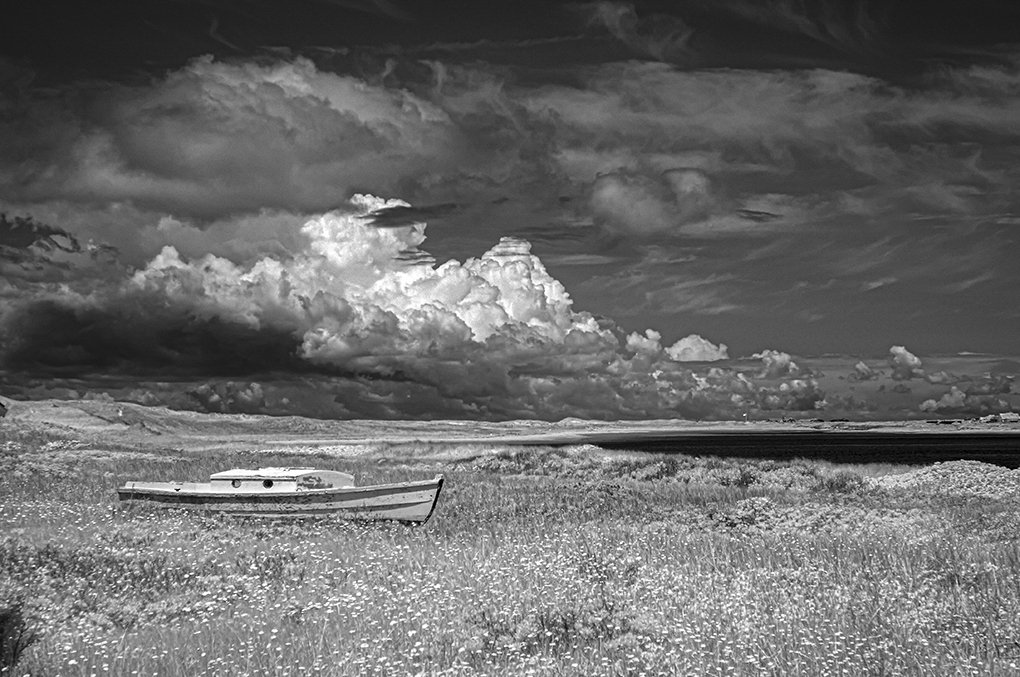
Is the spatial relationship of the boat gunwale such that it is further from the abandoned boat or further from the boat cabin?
the boat cabin

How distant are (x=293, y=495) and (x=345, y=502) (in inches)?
69.8

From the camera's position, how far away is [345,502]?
28.1m

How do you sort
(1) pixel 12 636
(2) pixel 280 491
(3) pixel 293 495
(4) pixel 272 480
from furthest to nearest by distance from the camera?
1. (4) pixel 272 480
2. (2) pixel 280 491
3. (3) pixel 293 495
4. (1) pixel 12 636

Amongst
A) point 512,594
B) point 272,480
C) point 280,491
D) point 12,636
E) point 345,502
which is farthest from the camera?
point 272,480

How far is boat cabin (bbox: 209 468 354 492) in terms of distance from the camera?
29016 mm

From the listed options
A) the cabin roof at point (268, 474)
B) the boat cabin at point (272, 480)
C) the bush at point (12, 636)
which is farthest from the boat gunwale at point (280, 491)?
the bush at point (12, 636)

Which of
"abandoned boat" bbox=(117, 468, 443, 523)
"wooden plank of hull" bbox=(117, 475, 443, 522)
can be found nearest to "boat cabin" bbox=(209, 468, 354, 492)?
"abandoned boat" bbox=(117, 468, 443, 523)

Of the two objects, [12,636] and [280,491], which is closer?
[12,636]

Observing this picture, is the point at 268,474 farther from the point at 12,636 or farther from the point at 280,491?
the point at 12,636

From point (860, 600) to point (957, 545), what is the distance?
7960 millimetres

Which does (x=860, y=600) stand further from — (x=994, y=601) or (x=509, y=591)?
(x=509, y=591)

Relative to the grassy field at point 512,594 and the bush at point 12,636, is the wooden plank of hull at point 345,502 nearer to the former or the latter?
the grassy field at point 512,594

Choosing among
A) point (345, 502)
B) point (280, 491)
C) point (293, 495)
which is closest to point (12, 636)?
point (345, 502)

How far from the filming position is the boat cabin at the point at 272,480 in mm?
29016
